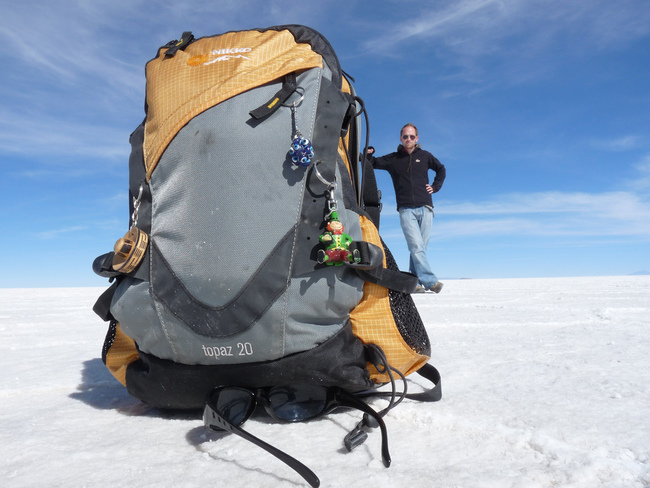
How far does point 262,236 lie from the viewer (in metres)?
1.11

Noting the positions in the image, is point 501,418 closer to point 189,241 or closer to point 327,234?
point 327,234

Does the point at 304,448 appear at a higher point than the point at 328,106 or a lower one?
lower

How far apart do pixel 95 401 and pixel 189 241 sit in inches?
26.5

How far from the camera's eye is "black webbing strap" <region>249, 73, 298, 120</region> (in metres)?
1.19

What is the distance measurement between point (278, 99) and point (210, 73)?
0.24m

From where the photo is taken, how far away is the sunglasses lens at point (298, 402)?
44.4 inches

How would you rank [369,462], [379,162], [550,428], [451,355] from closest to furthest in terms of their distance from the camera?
[369,462] → [550,428] → [451,355] → [379,162]

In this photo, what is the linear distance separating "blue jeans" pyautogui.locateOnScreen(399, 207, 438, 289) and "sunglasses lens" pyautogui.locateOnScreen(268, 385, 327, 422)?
3.94 meters

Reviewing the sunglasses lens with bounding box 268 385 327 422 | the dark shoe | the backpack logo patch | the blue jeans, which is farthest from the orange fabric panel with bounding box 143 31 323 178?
the dark shoe

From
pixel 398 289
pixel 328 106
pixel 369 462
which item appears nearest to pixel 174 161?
pixel 328 106

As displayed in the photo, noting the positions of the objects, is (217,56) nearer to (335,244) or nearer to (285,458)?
(335,244)

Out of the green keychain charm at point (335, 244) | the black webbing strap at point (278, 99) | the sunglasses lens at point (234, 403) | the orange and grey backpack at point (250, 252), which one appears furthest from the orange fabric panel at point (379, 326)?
the black webbing strap at point (278, 99)

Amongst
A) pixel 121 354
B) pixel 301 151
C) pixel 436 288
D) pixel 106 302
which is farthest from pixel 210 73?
pixel 436 288

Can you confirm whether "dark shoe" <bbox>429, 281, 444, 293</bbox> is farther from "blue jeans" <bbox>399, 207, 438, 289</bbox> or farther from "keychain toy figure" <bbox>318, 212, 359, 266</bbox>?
"keychain toy figure" <bbox>318, 212, 359, 266</bbox>
